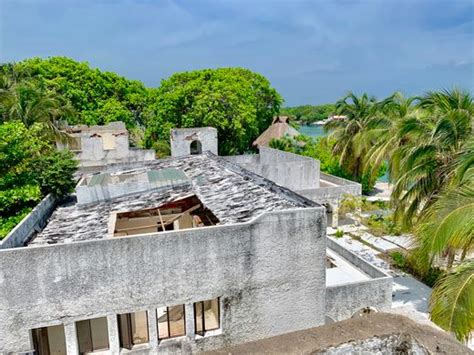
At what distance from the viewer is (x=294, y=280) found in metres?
11.3

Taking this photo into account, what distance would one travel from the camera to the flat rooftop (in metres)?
11.6

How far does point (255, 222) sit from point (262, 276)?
5.37 ft

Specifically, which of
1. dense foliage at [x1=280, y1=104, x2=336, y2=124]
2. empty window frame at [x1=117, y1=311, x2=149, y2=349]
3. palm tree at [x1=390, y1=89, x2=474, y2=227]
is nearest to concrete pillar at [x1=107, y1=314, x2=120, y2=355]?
empty window frame at [x1=117, y1=311, x2=149, y2=349]

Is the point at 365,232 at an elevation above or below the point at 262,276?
below

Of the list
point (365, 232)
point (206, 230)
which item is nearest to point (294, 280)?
point (206, 230)

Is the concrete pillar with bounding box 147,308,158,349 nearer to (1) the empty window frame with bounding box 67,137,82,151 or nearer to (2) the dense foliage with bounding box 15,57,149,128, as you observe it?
(1) the empty window frame with bounding box 67,137,82,151

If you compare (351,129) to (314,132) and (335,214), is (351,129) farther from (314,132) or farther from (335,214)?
(314,132)

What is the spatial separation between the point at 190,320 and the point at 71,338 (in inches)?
119

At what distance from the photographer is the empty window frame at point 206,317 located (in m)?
11.1

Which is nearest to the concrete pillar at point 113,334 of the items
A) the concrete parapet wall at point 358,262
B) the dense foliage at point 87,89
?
the concrete parapet wall at point 358,262

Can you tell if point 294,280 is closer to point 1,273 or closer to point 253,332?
point 253,332

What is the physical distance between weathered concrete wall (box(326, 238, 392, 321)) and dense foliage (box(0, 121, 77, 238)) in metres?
10.9

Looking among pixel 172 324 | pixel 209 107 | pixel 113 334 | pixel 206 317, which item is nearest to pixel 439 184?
pixel 206 317

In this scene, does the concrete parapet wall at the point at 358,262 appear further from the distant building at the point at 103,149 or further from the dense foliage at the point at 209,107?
the dense foliage at the point at 209,107
